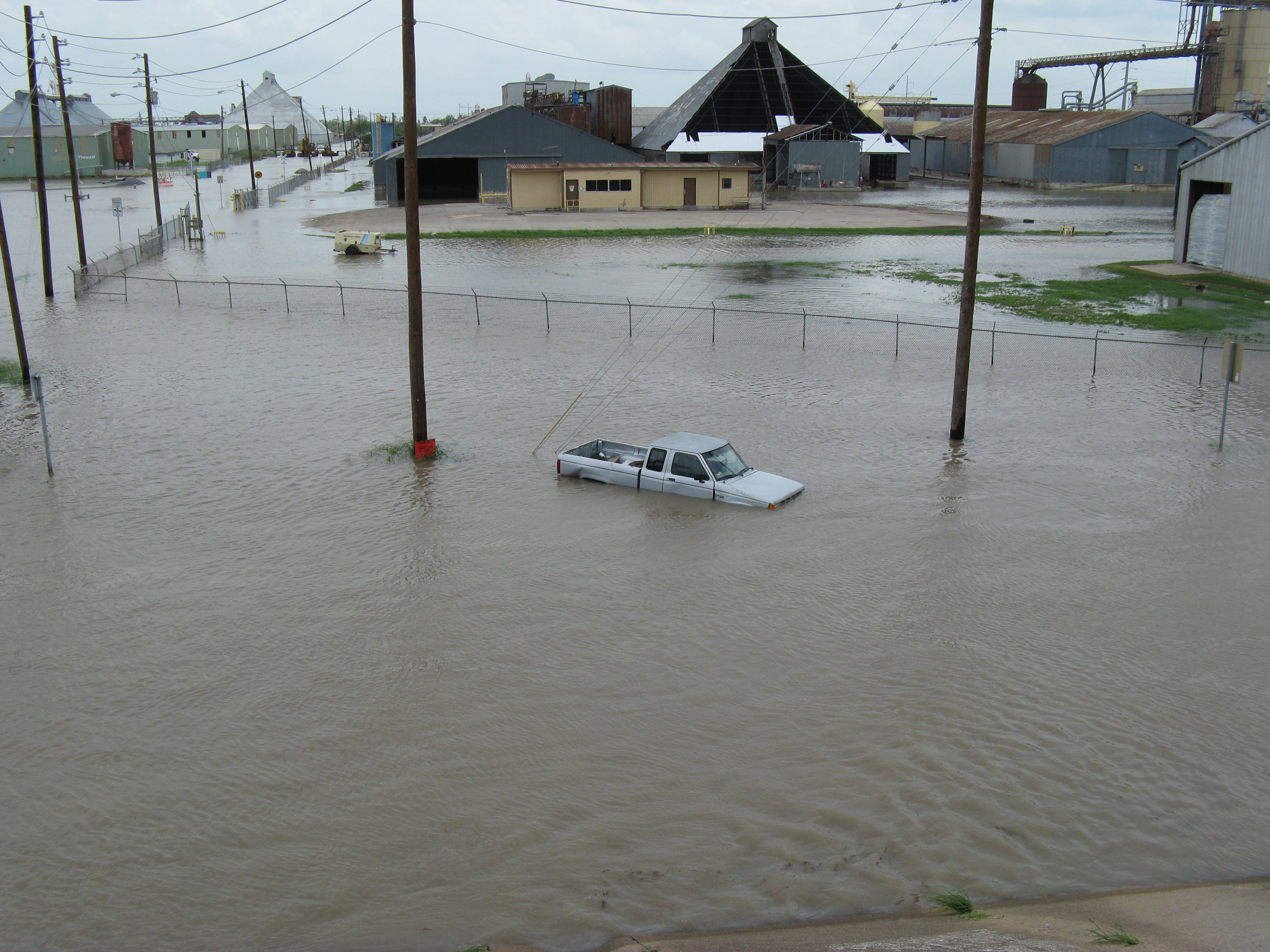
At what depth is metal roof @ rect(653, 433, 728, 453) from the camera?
752 inches

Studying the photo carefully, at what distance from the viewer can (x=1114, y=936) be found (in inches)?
314

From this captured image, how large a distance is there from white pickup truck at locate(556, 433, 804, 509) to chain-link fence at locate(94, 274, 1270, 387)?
39.8 ft

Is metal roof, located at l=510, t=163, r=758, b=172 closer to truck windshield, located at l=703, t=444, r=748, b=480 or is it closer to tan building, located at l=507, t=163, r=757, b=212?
tan building, located at l=507, t=163, r=757, b=212

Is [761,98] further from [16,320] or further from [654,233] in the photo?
[16,320]

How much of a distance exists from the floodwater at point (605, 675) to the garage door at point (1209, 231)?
80.0 feet

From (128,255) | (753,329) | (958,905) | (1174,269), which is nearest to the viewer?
(958,905)

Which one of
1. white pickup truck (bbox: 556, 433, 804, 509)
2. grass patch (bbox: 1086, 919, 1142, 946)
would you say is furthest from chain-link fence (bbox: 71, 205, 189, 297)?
grass patch (bbox: 1086, 919, 1142, 946)

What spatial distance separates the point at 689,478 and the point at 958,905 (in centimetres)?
1097

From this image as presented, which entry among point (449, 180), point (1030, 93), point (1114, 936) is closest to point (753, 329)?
point (1114, 936)

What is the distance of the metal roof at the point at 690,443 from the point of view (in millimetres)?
19094

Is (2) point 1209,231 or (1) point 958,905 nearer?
(1) point 958,905

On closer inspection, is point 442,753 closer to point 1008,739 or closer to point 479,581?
point 479,581

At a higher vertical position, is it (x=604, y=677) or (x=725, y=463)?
(x=725, y=463)

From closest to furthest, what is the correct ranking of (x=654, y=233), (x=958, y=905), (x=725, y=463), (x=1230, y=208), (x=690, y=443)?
(x=958, y=905)
(x=725, y=463)
(x=690, y=443)
(x=1230, y=208)
(x=654, y=233)
